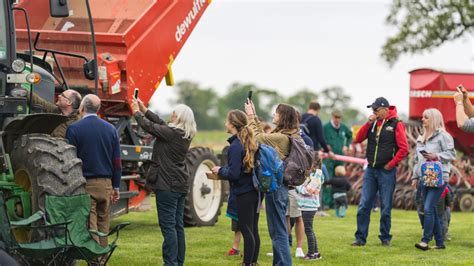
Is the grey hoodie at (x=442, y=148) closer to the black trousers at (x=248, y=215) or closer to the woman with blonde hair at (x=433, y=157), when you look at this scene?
the woman with blonde hair at (x=433, y=157)

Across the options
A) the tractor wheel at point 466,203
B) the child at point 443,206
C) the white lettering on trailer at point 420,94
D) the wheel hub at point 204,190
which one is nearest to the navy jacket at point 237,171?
the child at point 443,206

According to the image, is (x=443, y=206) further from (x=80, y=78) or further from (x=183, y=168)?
(x=80, y=78)

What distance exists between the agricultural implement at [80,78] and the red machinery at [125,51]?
0.01m

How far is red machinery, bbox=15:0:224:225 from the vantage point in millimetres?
11195

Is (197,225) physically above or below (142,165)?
below

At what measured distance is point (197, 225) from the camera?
557 inches

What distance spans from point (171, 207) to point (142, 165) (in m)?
3.73

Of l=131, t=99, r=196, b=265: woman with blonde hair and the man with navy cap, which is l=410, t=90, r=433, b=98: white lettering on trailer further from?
l=131, t=99, r=196, b=265: woman with blonde hair

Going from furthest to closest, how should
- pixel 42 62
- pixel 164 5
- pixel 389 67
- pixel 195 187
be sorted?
pixel 389 67
pixel 195 187
pixel 164 5
pixel 42 62

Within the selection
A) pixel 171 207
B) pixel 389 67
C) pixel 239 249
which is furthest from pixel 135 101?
pixel 389 67

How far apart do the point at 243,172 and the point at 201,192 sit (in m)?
4.60

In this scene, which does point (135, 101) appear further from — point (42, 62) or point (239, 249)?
point (239, 249)

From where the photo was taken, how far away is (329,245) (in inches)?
490

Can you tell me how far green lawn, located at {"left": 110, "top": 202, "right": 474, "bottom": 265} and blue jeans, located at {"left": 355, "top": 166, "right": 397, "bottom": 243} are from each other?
0.68 feet
